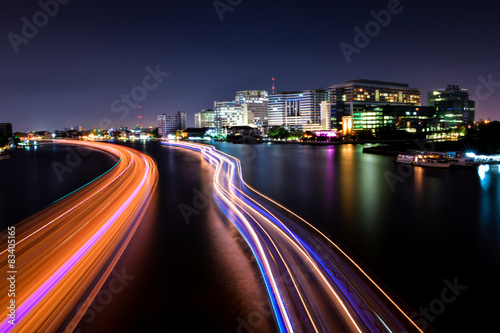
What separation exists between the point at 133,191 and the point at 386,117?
64990 mm

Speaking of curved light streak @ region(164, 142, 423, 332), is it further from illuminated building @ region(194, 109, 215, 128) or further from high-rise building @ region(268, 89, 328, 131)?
illuminated building @ region(194, 109, 215, 128)

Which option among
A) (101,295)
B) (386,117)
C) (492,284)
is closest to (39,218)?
(101,295)

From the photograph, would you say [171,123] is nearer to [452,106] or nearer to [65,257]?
[452,106]

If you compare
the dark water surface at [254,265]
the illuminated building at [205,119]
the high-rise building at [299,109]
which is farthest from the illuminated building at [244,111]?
the dark water surface at [254,265]

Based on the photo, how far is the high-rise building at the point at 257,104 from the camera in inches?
3863

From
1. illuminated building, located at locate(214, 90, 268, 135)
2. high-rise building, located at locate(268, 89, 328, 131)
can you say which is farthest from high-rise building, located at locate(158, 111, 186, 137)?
high-rise building, located at locate(268, 89, 328, 131)

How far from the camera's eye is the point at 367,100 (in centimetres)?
8506

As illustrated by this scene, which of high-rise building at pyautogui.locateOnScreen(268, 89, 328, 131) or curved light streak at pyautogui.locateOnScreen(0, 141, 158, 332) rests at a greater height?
high-rise building at pyautogui.locateOnScreen(268, 89, 328, 131)

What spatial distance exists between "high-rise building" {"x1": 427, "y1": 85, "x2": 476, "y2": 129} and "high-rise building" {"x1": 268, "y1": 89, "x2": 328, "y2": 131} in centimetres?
2801

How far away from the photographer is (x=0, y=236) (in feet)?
21.0

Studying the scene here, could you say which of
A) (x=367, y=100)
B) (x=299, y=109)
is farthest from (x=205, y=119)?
(x=367, y=100)

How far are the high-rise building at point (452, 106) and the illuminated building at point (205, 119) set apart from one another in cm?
7089

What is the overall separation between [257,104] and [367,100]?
32834mm

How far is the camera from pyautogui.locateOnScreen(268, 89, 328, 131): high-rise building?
274ft
